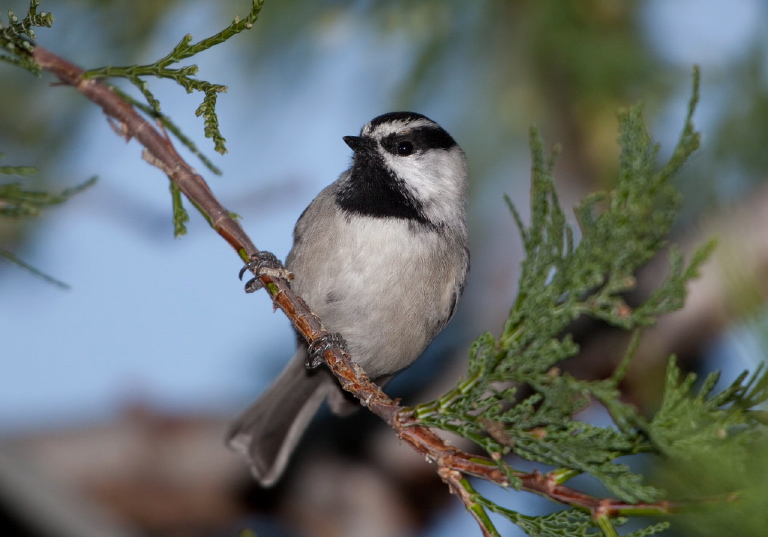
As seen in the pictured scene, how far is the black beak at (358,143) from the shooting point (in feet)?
11.1

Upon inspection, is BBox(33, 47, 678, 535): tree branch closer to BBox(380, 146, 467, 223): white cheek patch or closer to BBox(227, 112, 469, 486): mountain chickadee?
BBox(227, 112, 469, 486): mountain chickadee

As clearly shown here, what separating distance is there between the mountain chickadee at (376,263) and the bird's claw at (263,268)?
13.5 inches

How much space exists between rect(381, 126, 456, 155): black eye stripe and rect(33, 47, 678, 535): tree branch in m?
1.24

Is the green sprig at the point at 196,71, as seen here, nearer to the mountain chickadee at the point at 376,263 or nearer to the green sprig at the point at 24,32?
the green sprig at the point at 24,32

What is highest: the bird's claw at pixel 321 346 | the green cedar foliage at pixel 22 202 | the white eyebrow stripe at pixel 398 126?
the green cedar foliage at pixel 22 202

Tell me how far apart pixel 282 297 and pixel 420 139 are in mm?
1420

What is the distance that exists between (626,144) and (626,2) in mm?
1337

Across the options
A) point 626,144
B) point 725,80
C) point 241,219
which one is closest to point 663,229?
point 626,144

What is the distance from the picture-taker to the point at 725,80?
2971mm

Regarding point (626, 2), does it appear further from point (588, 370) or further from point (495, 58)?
point (588, 370)

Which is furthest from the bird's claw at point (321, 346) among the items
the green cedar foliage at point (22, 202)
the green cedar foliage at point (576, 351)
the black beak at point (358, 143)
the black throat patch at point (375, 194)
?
the black beak at point (358, 143)

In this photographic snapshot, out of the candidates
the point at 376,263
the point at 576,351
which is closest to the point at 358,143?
the point at 376,263

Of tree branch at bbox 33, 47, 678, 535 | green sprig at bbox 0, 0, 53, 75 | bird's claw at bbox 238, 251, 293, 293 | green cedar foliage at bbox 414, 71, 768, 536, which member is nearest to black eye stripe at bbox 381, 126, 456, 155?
bird's claw at bbox 238, 251, 293, 293

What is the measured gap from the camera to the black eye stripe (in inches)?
134
